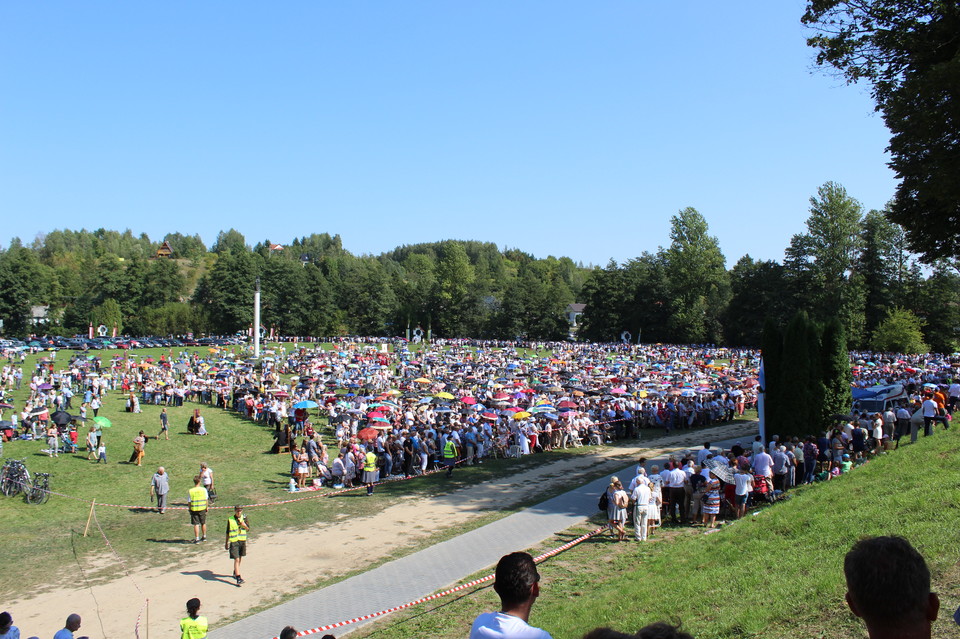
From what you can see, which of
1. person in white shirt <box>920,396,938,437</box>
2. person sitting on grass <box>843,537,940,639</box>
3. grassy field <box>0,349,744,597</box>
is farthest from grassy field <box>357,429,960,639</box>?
grassy field <box>0,349,744,597</box>

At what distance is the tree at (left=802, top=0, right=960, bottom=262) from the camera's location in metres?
12.4

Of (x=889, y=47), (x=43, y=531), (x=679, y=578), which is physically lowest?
(x=43, y=531)

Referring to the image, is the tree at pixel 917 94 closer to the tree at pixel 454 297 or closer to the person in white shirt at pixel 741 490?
the person in white shirt at pixel 741 490

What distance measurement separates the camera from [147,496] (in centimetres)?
1736

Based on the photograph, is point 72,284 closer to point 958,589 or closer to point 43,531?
point 43,531

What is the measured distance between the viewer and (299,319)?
94.4 meters

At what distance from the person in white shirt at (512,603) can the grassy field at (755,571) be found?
4.16 metres

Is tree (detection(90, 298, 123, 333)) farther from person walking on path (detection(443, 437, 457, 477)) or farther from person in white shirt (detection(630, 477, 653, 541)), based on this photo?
Result: person in white shirt (detection(630, 477, 653, 541))

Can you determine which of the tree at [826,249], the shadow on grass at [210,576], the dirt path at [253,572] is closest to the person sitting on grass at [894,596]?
the dirt path at [253,572]

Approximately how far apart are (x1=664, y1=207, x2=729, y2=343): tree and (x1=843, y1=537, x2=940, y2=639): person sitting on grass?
84556 millimetres

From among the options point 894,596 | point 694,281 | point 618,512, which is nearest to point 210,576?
point 618,512

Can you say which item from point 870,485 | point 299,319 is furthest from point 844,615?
point 299,319

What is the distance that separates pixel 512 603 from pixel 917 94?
532 inches

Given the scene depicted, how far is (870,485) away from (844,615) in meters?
6.26
